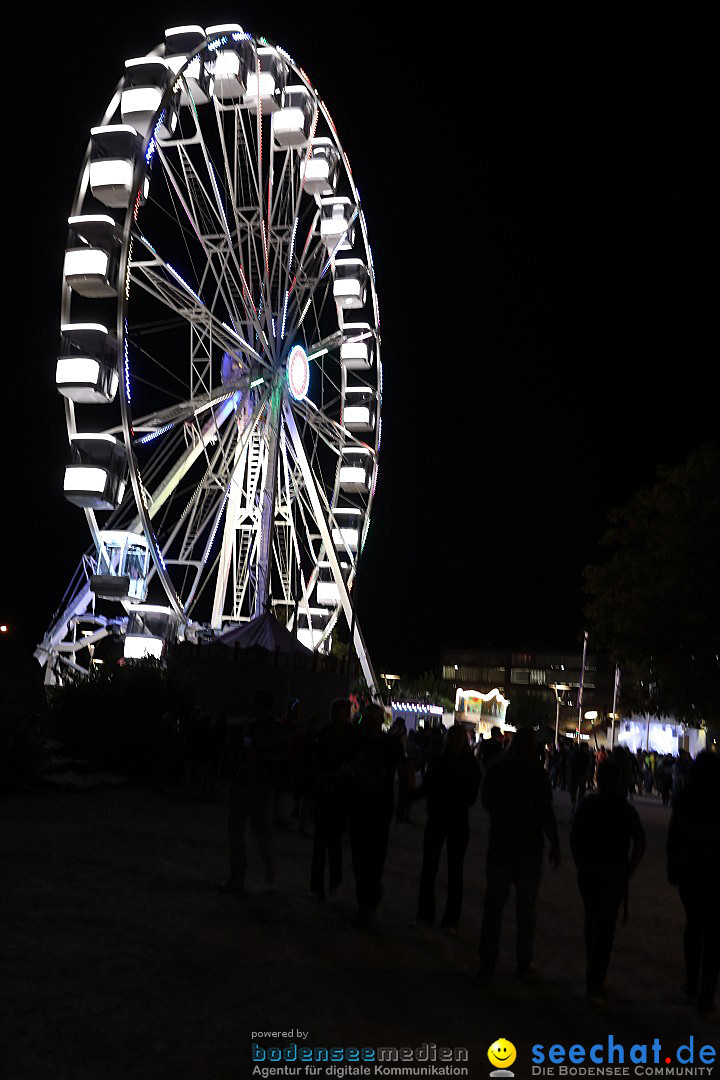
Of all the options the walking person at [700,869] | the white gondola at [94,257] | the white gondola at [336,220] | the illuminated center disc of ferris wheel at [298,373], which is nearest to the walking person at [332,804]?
the walking person at [700,869]

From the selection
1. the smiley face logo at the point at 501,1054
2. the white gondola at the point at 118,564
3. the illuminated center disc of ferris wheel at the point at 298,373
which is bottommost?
the smiley face logo at the point at 501,1054

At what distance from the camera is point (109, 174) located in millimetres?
25438

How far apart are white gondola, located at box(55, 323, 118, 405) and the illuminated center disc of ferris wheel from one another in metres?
5.66

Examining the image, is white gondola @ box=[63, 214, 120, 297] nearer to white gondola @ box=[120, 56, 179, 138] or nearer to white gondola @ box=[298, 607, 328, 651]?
white gondola @ box=[120, 56, 179, 138]

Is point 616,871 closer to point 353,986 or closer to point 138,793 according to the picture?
point 353,986

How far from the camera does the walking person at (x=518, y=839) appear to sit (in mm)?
6875

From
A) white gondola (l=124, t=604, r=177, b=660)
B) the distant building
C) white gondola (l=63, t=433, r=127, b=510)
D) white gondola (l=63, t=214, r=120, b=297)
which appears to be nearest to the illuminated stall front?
white gondola (l=124, t=604, r=177, b=660)

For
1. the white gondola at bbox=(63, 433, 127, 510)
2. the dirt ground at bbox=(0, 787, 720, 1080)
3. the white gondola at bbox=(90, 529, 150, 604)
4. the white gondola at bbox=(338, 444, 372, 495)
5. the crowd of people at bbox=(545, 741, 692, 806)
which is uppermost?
the white gondola at bbox=(338, 444, 372, 495)

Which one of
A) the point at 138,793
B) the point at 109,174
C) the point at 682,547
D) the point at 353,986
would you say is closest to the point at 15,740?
the point at 138,793

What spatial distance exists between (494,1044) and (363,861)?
10.6 ft

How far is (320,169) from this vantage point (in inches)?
1309

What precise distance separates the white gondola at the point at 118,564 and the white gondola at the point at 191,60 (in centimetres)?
1073

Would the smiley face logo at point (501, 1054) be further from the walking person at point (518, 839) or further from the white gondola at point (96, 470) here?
the white gondola at point (96, 470)

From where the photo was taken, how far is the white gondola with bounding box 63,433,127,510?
2611cm
